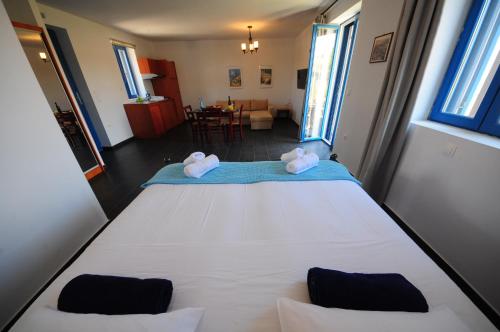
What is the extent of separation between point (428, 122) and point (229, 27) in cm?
453

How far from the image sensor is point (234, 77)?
6.01 metres

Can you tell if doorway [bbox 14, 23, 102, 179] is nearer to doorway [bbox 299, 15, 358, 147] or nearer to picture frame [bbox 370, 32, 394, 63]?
picture frame [bbox 370, 32, 394, 63]

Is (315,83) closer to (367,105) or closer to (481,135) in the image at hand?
(367,105)

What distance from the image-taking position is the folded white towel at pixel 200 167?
156 cm

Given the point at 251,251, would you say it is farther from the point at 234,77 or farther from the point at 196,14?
the point at 234,77

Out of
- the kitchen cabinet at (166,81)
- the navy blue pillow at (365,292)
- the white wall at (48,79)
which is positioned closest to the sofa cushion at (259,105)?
the kitchen cabinet at (166,81)

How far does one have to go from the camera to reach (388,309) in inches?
25.2

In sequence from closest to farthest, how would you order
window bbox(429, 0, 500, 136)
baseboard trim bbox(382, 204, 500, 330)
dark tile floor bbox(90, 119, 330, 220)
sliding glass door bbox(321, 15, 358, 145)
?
baseboard trim bbox(382, 204, 500, 330) → window bbox(429, 0, 500, 136) → dark tile floor bbox(90, 119, 330, 220) → sliding glass door bbox(321, 15, 358, 145)

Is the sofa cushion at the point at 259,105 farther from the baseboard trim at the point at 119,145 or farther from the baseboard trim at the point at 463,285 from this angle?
the baseboard trim at the point at 463,285

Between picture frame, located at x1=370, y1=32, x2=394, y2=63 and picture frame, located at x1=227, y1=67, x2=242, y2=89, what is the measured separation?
4650mm

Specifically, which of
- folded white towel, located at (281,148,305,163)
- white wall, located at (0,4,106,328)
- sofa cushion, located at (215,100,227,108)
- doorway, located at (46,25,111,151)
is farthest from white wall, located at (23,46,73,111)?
sofa cushion, located at (215,100,227,108)

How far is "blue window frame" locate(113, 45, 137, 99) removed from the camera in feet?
14.3

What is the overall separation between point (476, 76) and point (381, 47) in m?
0.86

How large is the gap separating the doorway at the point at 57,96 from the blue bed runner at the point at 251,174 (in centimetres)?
146
